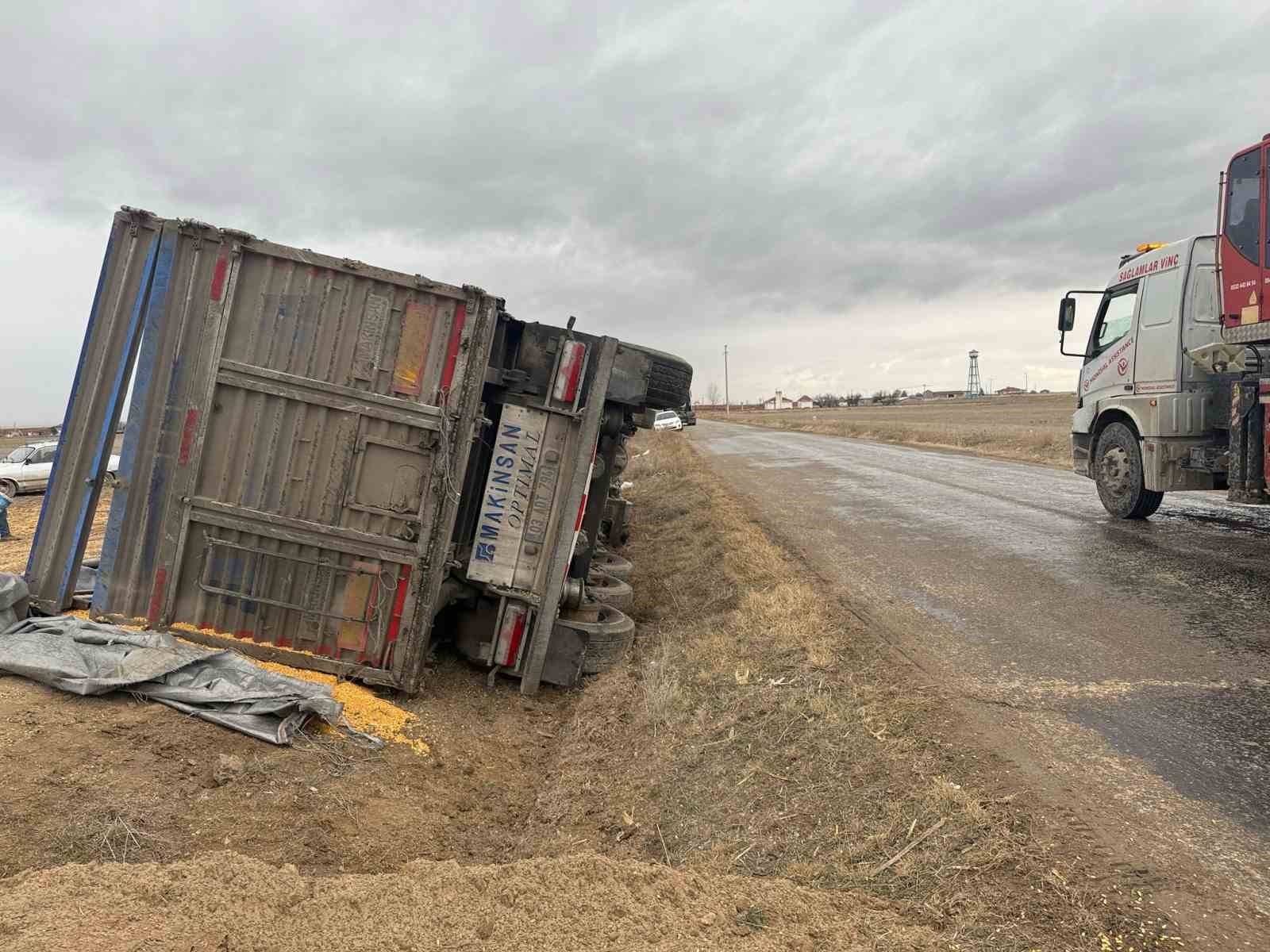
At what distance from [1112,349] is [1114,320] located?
456 mm

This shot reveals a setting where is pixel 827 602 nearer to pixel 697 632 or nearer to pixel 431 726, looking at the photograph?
pixel 697 632

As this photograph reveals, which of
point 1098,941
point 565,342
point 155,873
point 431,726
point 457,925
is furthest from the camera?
point 565,342

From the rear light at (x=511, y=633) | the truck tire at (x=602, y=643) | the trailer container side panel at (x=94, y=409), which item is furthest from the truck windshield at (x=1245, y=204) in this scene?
the trailer container side panel at (x=94, y=409)

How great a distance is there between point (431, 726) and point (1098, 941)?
3.64 meters

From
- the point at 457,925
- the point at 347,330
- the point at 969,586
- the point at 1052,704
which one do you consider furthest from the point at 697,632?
the point at 457,925

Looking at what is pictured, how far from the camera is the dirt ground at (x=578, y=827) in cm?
251

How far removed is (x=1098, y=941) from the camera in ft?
7.72

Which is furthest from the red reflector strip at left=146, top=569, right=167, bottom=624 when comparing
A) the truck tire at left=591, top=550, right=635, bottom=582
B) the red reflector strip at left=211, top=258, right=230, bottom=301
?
the truck tire at left=591, top=550, right=635, bottom=582

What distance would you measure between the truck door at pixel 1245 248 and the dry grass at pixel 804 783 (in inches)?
193

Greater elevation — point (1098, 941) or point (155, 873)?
point (1098, 941)

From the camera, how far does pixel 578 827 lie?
12.4ft

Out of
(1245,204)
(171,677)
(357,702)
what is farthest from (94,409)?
(1245,204)

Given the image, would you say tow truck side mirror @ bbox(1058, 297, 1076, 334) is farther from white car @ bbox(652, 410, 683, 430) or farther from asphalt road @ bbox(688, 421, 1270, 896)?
white car @ bbox(652, 410, 683, 430)

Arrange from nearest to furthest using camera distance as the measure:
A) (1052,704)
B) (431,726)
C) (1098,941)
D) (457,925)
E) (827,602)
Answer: (1098,941), (457,925), (1052,704), (431,726), (827,602)
